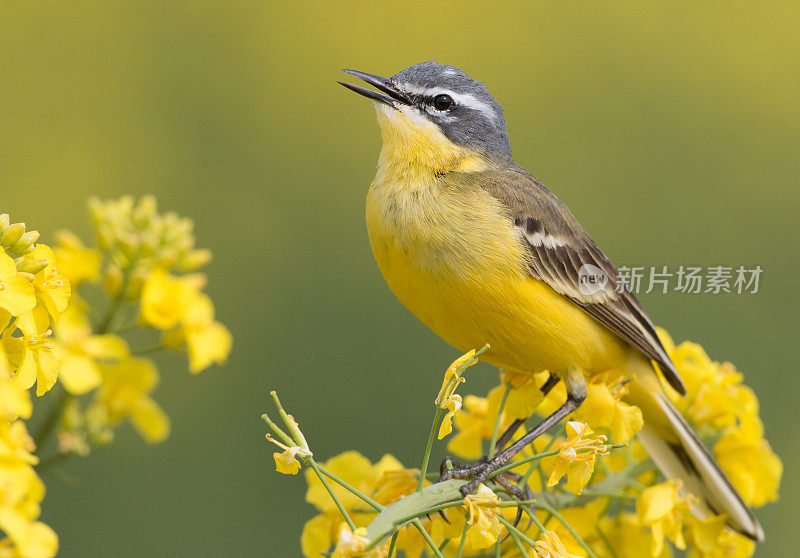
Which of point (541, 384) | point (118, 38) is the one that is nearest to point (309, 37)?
point (118, 38)

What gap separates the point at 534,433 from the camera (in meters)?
2.90

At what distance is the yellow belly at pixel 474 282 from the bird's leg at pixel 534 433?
6 cm

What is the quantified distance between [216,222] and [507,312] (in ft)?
16.4

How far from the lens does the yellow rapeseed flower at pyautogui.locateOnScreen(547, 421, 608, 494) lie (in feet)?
6.28

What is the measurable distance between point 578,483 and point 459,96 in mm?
2066

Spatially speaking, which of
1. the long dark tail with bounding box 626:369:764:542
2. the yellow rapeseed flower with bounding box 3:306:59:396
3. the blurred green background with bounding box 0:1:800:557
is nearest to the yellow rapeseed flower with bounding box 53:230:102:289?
the yellow rapeseed flower with bounding box 3:306:59:396

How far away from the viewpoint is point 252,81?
881 centimetres

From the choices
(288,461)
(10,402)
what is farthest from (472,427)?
(10,402)

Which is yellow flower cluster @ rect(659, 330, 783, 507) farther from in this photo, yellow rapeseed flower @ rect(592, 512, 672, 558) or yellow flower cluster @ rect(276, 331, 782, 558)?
yellow rapeseed flower @ rect(592, 512, 672, 558)

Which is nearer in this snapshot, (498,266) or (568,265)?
(498,266)

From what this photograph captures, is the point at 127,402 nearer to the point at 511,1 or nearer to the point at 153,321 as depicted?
the point at 153,321

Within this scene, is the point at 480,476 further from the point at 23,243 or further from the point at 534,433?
the point at 23,243

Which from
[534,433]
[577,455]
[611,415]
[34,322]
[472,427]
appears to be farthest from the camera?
[472,427]

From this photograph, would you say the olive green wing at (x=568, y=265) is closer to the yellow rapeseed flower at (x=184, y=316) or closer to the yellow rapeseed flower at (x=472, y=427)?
the yellow rapeseed flower at (x=472, y=427)
